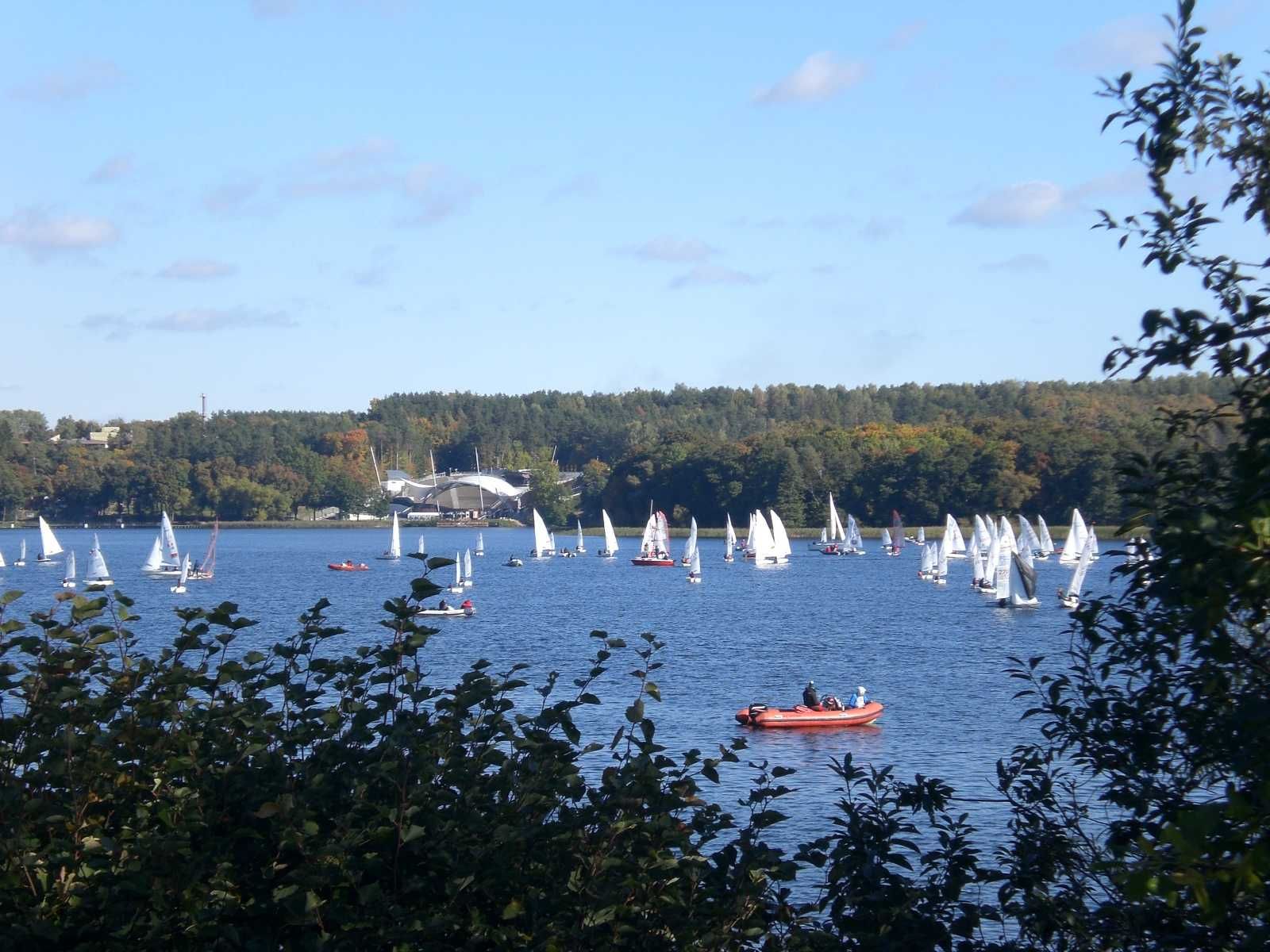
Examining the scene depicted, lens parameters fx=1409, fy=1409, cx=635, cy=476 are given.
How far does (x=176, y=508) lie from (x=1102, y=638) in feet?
649

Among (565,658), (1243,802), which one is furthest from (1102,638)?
(565,658)

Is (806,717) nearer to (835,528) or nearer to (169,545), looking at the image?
(169,545)

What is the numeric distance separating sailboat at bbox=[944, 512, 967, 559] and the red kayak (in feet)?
199

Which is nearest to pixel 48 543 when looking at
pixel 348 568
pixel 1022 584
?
pixel 348 568

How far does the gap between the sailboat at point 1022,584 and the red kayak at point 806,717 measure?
3265cm

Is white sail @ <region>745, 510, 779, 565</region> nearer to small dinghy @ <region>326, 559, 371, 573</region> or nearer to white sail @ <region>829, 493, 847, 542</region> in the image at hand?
white sail @ <region>829, 493, 847, 542</region>

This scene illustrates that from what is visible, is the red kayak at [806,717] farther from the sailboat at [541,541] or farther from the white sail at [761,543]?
the sailboat at [541,541]

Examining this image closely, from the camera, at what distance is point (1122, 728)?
6.06 meters

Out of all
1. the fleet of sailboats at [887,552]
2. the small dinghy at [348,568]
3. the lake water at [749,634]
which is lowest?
the lake water at [749,634]

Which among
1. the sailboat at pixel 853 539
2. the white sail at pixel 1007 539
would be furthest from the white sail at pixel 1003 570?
the sailboat at pixel 853 539

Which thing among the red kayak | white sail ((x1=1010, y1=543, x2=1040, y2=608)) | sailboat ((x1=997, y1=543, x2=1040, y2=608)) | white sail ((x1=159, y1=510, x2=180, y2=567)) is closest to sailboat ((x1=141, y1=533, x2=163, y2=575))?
white sail ((x1=159, y1=510, x2=180, y2=567))

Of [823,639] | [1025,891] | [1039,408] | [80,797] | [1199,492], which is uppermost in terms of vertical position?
[1039,408]

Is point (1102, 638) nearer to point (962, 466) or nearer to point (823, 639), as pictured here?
point (823, 639)

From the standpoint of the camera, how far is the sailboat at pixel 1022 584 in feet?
218
